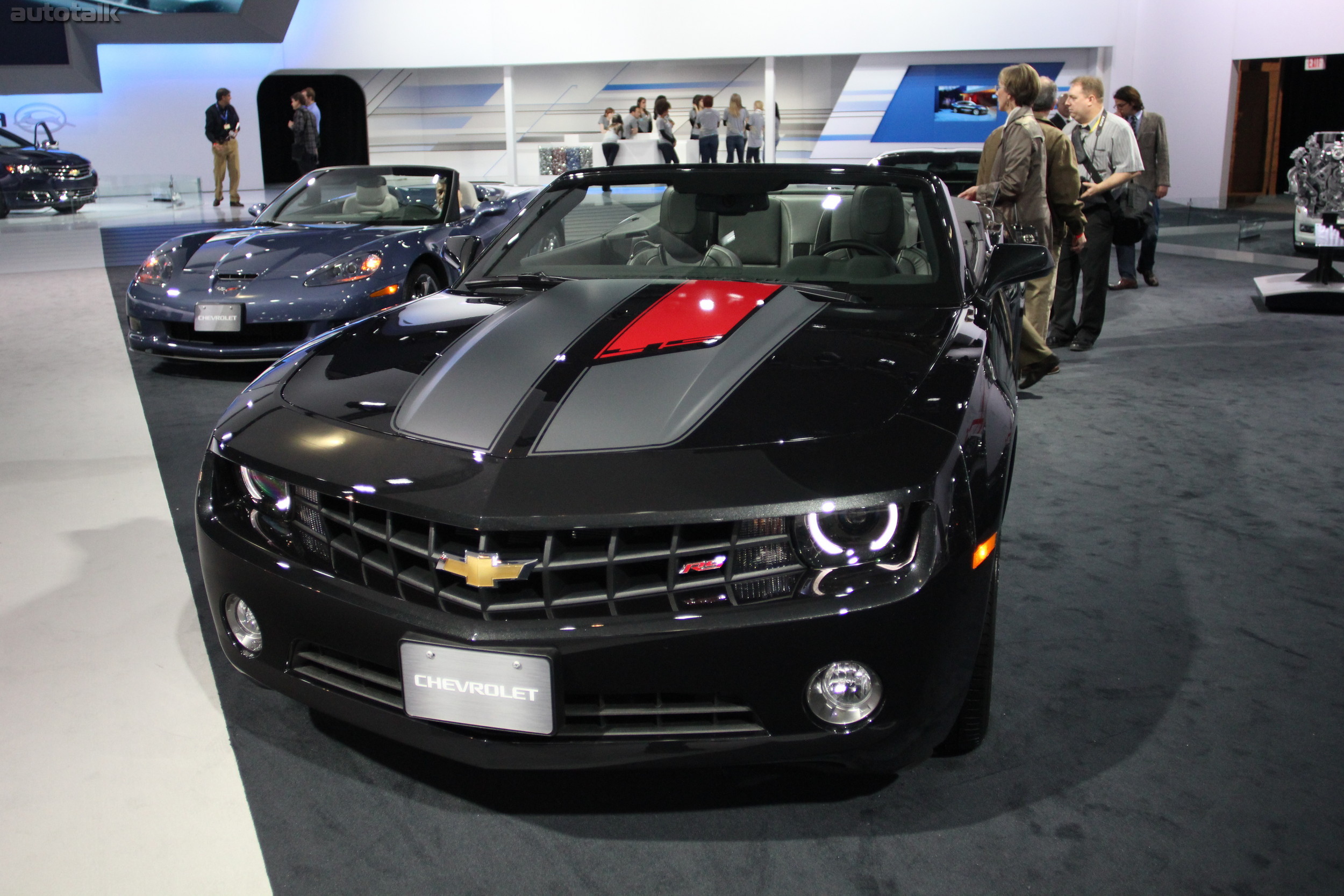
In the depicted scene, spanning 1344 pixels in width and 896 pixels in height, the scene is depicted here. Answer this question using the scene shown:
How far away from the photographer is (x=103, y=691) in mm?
2217

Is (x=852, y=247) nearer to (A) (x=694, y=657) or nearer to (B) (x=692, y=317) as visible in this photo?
(B) (x=692, y=317)

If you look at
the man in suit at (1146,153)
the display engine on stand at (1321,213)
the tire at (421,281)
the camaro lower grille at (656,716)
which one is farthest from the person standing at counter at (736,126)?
the camaro lower grille at (656,716)

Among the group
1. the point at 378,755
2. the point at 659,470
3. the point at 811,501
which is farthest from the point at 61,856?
the point at 811,501

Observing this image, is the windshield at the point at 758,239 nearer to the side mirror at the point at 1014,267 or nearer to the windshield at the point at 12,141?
the side mirror at the point at 1014,267

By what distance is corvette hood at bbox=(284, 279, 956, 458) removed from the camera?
1.67 metres

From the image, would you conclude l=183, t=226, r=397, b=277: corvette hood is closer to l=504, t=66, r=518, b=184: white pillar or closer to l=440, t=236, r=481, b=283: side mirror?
l=440, t=236, r=481, b=283: side mirror

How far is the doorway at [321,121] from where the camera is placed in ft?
67.5

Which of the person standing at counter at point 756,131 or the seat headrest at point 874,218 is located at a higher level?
the person standing at counter at point 756,131

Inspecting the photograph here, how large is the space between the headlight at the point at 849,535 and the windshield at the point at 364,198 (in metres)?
4.70

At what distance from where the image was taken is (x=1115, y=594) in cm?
262

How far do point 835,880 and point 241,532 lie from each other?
1.13 meters

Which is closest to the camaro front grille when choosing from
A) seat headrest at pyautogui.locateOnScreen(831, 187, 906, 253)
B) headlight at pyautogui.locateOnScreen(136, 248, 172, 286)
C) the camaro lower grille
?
the camaro lower grille

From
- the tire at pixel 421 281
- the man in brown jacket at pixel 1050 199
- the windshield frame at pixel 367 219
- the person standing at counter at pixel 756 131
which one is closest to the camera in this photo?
the man in brown jacket at pixel 1050 199

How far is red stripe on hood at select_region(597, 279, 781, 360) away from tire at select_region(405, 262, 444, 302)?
321cm
